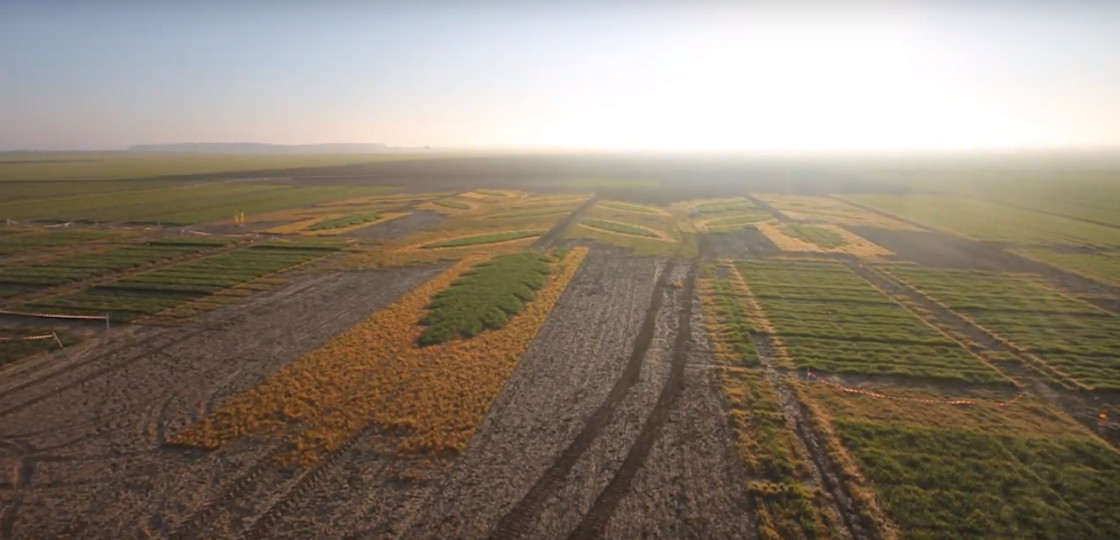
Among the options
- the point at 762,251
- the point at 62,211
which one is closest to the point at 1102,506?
the point at 762,251

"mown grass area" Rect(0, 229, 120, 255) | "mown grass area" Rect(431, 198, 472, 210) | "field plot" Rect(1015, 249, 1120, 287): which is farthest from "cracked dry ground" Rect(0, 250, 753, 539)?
"mown grass area" Rect(431, 198, 472, 210)

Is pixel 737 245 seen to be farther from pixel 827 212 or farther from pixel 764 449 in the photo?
pixel 764 449

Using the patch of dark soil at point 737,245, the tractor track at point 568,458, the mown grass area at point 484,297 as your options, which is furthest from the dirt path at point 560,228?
the tractor track at point 568,458

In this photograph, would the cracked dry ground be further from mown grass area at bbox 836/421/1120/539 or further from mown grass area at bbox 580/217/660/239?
mown grass area at bbox 580/217/660/239

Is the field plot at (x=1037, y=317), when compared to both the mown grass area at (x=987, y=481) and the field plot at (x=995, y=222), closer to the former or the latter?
the mown grass area at (x=987, y=481)

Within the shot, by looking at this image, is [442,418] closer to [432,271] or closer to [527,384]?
[527,384]
